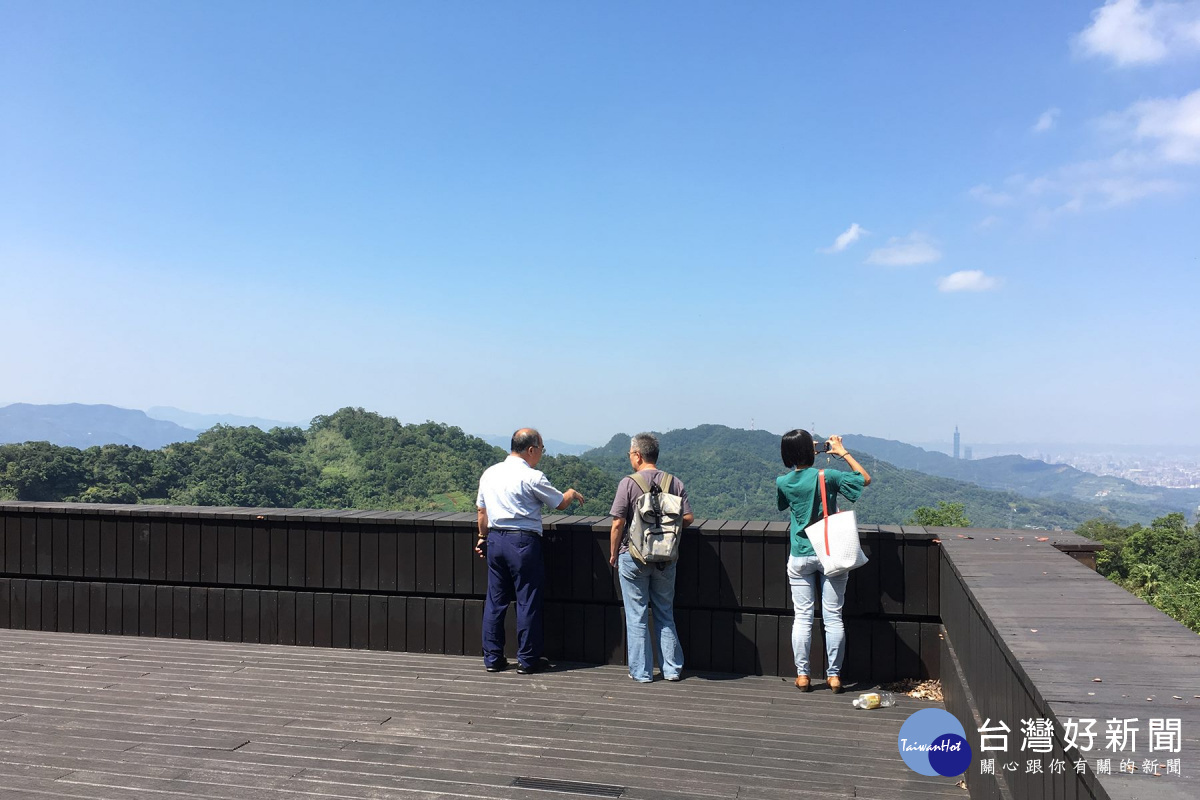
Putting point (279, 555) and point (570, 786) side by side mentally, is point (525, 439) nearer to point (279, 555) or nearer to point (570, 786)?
point (279, 555)

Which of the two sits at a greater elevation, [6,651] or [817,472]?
[817,472]

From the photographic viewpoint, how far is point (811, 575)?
5.11 metres

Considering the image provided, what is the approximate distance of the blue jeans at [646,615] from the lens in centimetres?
529

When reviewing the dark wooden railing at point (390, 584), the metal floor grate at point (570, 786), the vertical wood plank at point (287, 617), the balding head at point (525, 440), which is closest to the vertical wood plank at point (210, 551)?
the dark wooden railing at point (390, 584)

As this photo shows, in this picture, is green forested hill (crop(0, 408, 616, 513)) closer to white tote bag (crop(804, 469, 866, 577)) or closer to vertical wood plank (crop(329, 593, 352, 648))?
vertical wood plank (crop(329, 593, 352, 648))

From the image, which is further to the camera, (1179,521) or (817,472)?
(1179,521)

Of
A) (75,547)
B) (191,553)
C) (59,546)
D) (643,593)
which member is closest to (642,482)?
(643,593)

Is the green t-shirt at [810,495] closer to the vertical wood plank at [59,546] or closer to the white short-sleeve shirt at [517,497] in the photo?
the white short-sleeve shirt at [517,497]

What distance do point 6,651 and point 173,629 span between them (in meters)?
1.02

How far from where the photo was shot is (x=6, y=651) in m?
5.94

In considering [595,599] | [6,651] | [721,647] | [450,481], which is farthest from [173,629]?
[450,481]

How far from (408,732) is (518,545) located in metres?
1.40

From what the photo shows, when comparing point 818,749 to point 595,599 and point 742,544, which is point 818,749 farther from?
point 595,599

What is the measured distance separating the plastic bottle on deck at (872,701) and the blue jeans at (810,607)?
255mm
